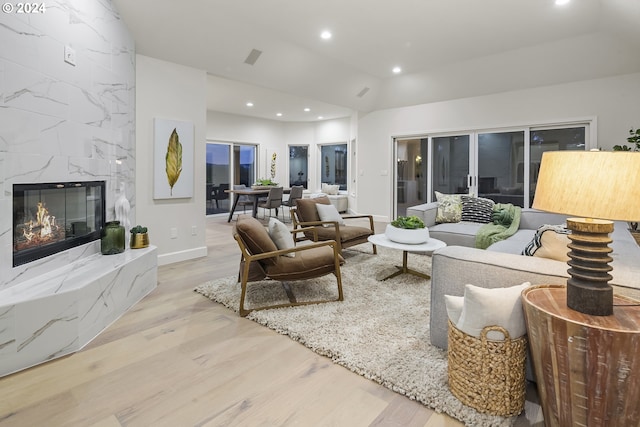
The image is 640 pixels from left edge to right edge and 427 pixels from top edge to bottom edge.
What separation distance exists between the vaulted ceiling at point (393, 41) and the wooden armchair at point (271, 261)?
247cm

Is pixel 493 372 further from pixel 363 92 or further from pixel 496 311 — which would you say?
pixel 363 92

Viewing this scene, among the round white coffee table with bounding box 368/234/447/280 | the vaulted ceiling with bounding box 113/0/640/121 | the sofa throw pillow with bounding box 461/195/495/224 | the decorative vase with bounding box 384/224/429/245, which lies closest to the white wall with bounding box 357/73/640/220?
the vaulted ceiling with bounding box 113/0/640/121

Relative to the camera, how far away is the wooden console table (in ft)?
3.69

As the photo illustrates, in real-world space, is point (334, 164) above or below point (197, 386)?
above

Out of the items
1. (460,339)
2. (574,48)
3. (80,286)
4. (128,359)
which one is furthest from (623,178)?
(574,48)

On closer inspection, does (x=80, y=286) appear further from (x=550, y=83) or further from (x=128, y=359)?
(x=550, y=83)

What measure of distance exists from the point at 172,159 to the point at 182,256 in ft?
4.00

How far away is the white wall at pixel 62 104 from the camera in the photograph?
210cm

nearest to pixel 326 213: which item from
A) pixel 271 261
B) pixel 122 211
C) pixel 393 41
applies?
pixel 271 261

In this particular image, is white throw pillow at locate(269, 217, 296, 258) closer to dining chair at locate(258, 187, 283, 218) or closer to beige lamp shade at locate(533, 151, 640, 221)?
beige lamp shade at locate(533, 151, 640, 221)

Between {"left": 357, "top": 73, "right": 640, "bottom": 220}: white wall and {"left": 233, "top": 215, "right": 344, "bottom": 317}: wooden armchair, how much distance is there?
488cm

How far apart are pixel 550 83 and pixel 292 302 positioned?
550cm

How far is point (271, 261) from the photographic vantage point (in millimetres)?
2732

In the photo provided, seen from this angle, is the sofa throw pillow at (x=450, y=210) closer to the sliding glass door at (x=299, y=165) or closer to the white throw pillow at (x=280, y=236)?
the white throw pillow at (x=280, y=236)
